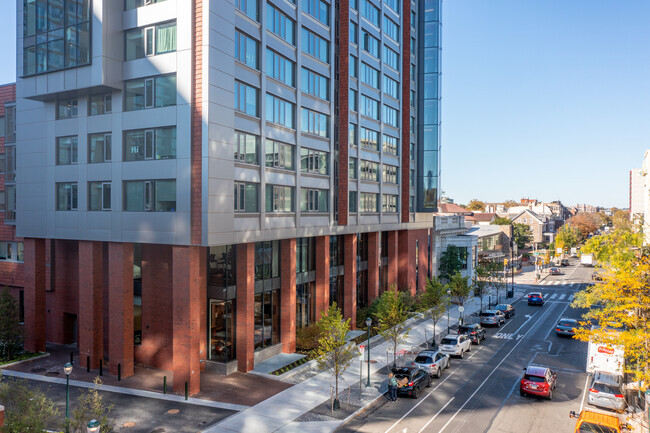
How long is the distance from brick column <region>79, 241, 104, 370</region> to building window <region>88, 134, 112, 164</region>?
17.9 feet

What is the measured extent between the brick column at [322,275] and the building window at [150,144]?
15331 millimetres

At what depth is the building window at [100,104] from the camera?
29575 millimetres

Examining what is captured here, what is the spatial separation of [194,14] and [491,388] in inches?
1082

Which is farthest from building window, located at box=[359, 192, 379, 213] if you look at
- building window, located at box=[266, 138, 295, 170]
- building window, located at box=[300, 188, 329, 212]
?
building window, located at box=[266, 138, 295, 170]

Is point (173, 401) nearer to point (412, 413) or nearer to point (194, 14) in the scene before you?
point (412, 413)

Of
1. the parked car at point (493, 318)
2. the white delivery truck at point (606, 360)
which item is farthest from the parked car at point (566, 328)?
the white delivery truck at point (606, 360)

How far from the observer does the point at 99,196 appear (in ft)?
98.6

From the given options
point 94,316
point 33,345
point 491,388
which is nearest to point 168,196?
point 94,316

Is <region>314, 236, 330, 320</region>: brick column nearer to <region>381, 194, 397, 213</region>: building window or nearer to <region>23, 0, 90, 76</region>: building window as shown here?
<region>381, 194, 397, 213</region>: building window

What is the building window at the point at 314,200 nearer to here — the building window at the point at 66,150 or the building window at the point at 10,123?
the building window at the point at 66,150

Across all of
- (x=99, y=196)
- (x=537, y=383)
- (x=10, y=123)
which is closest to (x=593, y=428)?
(x=537, y=383)

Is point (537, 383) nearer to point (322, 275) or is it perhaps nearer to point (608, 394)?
point (608, 394)

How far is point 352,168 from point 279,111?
12.3 m

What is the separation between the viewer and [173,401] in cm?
2500
